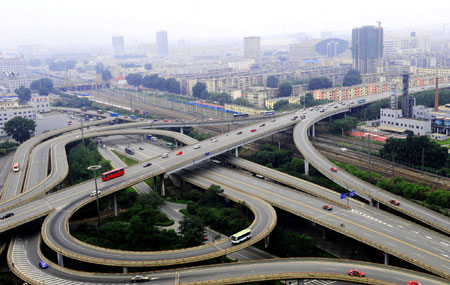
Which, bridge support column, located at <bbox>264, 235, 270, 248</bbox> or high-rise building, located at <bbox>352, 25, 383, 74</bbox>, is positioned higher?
high-rise building, located at <bbox>352, 25, 383, 74</bbox>

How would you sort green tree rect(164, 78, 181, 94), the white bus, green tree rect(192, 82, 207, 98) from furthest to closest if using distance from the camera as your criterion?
1. green tree rect(164, 78, 181, 94)
2. green tree rect(192, 82, 207, 98)
3. the white bus

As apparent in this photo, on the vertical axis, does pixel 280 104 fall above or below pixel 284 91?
below

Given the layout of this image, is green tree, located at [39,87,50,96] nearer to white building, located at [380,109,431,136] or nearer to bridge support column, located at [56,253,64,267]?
white building, located at [380,109,431,136]

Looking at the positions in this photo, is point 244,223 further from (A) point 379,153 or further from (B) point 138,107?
(B) point 138,107

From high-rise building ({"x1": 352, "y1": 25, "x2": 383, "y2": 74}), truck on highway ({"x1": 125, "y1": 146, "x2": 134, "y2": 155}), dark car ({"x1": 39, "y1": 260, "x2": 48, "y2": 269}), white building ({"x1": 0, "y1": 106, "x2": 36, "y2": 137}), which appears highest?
high-rise building ({"x1": 352, "y1": 25, "x2": 383, "y2": 74})

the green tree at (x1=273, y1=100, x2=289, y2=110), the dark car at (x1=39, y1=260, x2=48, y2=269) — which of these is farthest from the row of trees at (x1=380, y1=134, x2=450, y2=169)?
the dark car at (x1=39, y1=260, x2=48, y2=269)

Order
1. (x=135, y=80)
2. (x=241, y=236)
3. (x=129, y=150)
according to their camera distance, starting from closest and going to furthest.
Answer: (x=241, y=236) → (x=129, y=150) → (x=135, y=80)

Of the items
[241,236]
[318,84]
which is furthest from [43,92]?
[241,236]

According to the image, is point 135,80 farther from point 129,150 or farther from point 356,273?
point 356,273

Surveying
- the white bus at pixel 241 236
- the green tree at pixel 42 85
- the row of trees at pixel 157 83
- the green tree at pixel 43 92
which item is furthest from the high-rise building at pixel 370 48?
the white bus at pixel 241 236
